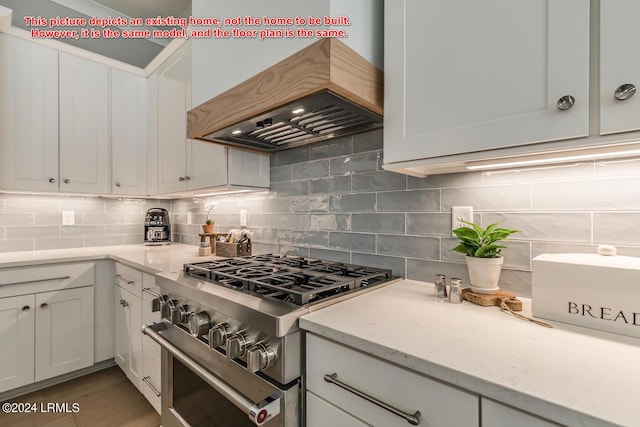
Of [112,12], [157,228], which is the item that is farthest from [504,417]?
[112,12]

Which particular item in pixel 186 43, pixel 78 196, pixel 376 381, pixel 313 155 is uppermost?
pixel 186 43

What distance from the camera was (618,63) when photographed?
2.02 feet

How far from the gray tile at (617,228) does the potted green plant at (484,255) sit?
8.7 inches

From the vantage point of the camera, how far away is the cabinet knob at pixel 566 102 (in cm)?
66

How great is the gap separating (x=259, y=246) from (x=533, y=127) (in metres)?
1.59

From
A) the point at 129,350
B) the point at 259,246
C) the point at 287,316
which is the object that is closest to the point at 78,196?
the point at 129,350

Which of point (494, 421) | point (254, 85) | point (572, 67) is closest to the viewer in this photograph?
point (494, 421)

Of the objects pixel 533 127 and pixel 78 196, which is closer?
pixel 533 127

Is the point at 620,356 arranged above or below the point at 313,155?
below

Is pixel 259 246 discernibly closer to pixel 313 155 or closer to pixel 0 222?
pixel 313 155

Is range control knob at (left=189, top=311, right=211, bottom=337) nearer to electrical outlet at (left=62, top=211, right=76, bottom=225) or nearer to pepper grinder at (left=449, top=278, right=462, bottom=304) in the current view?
pepper grinder at (left=449, top=278, right=462, bottom=304)

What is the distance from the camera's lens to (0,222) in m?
2.11

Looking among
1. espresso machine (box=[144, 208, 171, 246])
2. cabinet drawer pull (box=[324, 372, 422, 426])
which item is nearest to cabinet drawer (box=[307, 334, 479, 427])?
cabinet drawer pull (box=[324, 372, 422, 426])

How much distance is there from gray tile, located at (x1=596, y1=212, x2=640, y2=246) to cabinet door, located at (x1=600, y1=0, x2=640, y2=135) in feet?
1.22
